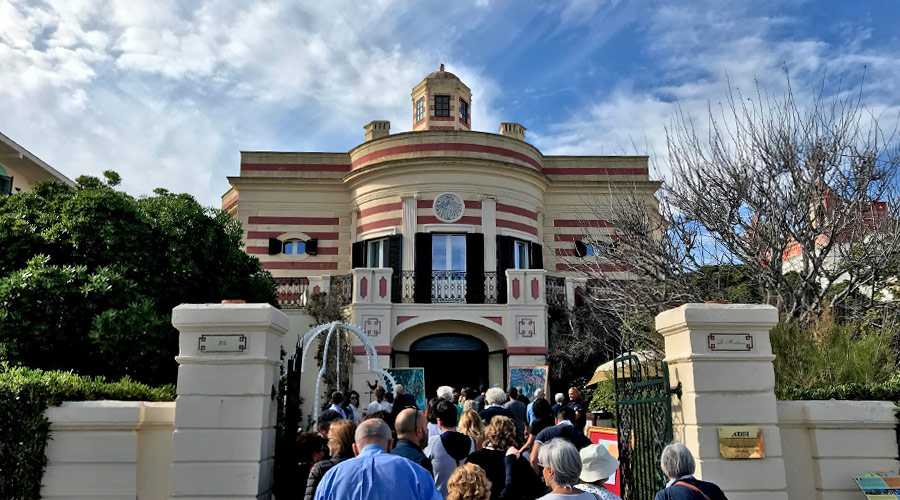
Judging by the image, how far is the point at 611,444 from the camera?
23.0 ft

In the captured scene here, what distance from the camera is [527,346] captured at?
17.5 m

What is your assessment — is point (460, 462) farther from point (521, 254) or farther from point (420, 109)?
point (420, 109)

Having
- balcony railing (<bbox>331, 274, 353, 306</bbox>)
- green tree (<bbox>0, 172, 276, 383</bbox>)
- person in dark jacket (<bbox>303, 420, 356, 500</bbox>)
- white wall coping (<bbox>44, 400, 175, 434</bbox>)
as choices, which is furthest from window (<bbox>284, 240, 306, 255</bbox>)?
person in dark jacket (<bbox>303, 420, 356, 500</bbox>)

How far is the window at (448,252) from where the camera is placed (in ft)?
62.4

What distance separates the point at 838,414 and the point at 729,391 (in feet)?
3.61

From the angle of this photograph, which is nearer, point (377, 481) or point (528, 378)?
point (377, 481)

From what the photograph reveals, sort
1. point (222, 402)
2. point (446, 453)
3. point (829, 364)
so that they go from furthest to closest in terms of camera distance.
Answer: point (829, 364)
point (222, 402)
point (446, 453)

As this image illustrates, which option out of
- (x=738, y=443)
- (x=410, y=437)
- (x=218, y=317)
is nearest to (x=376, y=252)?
(x=218, y=317)

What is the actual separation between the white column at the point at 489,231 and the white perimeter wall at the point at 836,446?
494 inches

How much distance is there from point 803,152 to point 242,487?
32.5ft

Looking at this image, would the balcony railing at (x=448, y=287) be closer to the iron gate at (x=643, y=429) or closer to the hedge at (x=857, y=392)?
the iron gate at (x=643, y=429)

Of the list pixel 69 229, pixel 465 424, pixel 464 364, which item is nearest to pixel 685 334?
pixel 465 424

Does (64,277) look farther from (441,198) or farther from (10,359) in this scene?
(441,198)

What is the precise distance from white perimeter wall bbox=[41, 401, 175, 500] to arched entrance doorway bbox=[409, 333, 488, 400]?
41.8 ft
